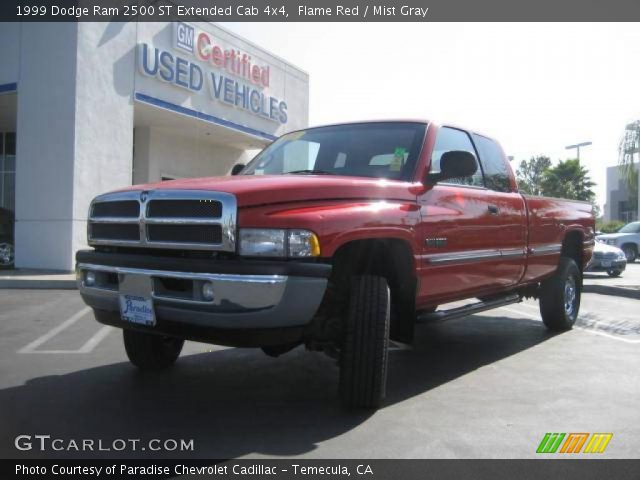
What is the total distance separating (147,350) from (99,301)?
0.90 m

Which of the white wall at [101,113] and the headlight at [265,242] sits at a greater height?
the white wall at [101,113]

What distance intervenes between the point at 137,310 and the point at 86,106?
448 inches

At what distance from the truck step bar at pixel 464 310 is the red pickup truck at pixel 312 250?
3cm

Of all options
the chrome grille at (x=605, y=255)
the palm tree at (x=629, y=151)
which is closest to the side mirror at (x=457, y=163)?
the palm tree at (x=629, y=151)

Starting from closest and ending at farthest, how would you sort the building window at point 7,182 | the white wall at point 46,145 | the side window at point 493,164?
the side window at point 493,164
the white wall at point 46,145
the building window at point 7,182

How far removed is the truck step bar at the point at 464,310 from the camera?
4152 millimetres

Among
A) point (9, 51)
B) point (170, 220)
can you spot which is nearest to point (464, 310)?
point (170, 220)

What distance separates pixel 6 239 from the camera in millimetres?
14508

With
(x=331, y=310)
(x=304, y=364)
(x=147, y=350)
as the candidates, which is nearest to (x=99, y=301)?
(x=147, y=350)

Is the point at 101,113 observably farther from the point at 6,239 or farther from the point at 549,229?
the point at 549,229

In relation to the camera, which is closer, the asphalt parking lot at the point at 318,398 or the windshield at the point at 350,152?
the asphalt parking lot at the point at 318,398

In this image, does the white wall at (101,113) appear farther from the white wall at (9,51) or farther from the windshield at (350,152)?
the windshield at (350,152)

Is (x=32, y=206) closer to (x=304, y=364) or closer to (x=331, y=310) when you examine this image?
(x=304, y=364)

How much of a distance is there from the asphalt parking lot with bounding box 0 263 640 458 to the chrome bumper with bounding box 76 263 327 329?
641mm
